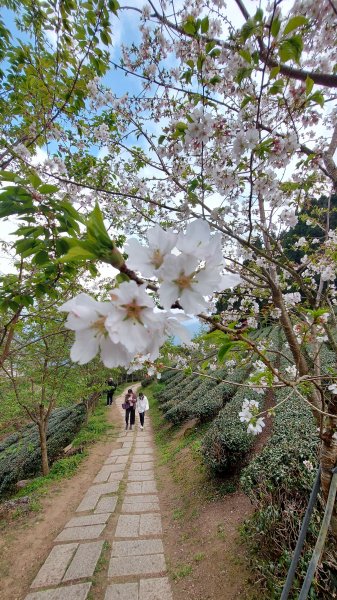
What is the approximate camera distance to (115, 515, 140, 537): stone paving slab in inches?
172

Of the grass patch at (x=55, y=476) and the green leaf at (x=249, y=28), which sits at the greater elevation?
the green leaf at (x=249, y=28)

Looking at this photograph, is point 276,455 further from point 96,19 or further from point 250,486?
point 96,19

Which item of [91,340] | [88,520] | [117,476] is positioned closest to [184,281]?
[91,340]

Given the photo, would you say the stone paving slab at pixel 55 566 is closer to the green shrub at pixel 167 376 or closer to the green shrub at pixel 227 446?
the green shrub at pixel 227 446

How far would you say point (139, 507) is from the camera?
5215mm

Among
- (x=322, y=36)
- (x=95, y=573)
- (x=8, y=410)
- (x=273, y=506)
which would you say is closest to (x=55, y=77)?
(x=322, y=36)

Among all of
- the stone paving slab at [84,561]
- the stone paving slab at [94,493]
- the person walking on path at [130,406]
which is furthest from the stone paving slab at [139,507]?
the person walking on path at [130,406]

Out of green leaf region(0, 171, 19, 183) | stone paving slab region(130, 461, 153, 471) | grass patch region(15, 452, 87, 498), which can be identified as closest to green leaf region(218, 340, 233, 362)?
green leaf region(0, 171, 19, 183)

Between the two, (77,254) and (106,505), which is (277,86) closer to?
(77,254)

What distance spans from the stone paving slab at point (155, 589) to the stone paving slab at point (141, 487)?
93.9 inches

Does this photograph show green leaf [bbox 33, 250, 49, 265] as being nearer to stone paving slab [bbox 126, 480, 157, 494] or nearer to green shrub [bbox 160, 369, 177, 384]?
stone paving slab [bbox 126, 480, 157, 494]

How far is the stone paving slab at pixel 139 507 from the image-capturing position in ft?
16.7

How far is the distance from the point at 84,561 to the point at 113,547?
1.38ft

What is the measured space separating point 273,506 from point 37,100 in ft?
15.9
